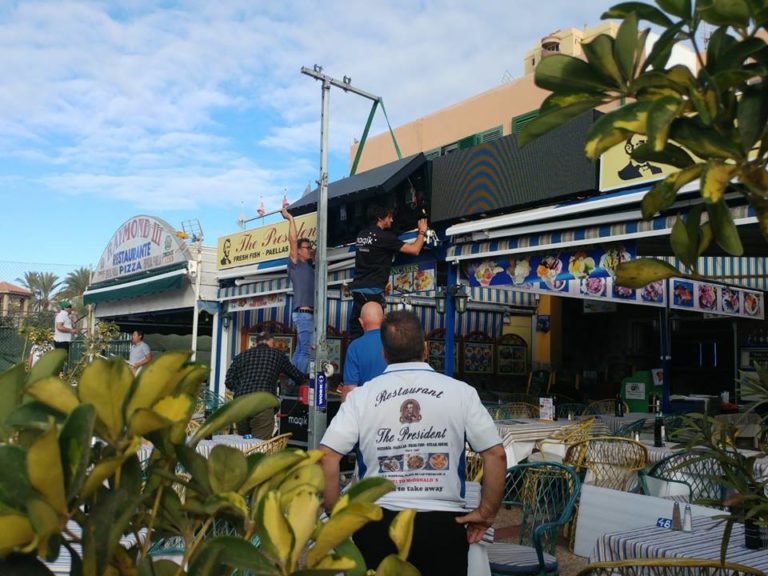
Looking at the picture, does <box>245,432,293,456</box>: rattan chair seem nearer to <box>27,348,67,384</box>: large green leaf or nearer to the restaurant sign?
<box>27,348,67,384</box>: large green leaf

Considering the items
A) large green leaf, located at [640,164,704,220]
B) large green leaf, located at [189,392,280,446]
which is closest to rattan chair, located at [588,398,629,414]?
large green leaf, located at [640,164,704,220]

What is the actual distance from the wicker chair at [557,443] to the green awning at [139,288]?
25.3ft

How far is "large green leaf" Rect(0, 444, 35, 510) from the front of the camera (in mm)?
720

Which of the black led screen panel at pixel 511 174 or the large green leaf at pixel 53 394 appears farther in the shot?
the black led screen panel at pixel 511 174

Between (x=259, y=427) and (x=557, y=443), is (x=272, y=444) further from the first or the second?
(x=557, y=443)

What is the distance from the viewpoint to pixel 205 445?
550 centimetres

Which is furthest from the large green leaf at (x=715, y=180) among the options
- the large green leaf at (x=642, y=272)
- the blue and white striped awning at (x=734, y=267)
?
the blue and white striped awning at (x=734, y=267)

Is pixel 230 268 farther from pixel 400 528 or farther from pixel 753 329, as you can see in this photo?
pixel 400 528

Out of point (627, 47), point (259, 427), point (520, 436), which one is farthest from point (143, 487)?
point (520, 436)

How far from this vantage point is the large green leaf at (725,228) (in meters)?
1.16

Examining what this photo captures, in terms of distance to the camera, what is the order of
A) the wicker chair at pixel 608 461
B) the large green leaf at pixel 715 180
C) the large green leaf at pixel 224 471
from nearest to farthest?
the large green leaf at pixel 224 471
the large green leaf at pixel 715 180
the wicker chair at pixel 608 461

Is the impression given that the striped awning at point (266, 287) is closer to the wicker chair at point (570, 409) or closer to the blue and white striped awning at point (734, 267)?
the wicker chair at point (570, 409)

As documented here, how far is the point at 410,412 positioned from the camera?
248 cm

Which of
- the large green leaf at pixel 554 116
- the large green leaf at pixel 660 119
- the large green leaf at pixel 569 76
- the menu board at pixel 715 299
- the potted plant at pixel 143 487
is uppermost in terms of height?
the menu board at pixel 715 299
